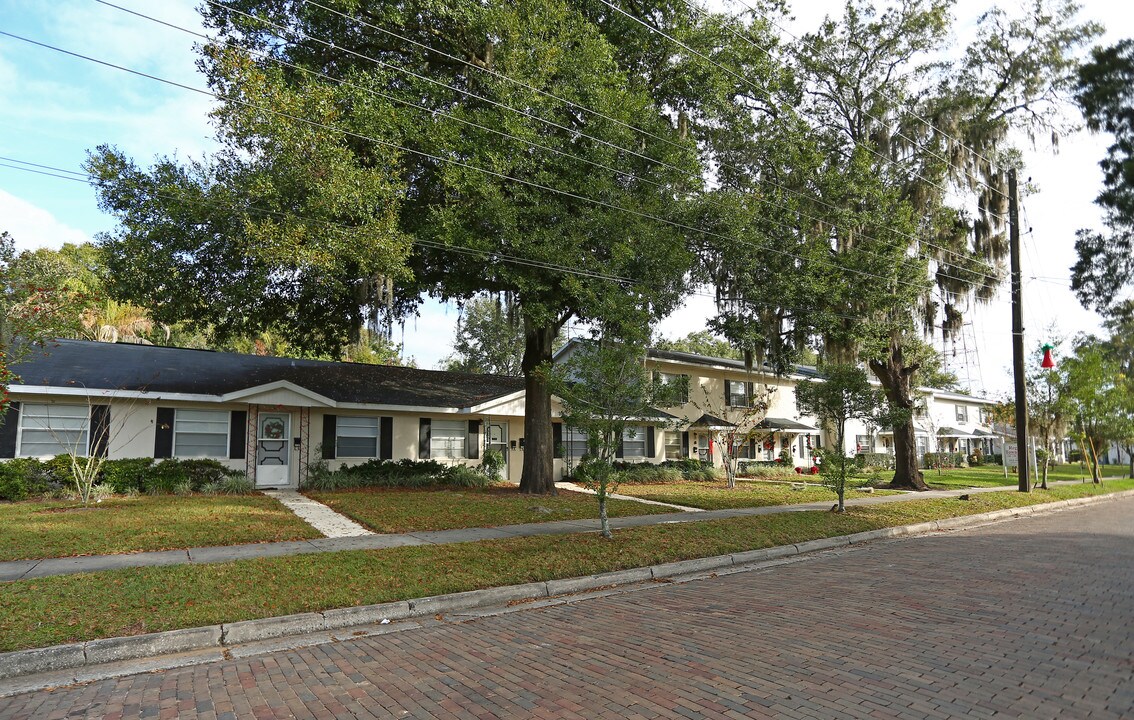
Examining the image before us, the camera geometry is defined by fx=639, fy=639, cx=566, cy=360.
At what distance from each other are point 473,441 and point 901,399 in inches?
609

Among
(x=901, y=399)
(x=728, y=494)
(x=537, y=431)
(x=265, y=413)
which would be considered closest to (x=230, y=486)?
(x=265, y=413)

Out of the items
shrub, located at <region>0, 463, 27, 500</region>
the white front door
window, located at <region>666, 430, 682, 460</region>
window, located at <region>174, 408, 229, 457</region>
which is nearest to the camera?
shrub, located at <region>0, 463, 27, 500</region>

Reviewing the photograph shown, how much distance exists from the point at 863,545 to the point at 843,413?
4.09m

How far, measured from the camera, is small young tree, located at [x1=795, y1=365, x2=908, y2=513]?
50.4ft

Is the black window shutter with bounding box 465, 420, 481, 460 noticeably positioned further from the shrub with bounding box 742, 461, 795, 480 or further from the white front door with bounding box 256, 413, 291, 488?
the shrub with bounding box 742, 461, 795, 480

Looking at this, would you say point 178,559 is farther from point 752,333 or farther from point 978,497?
point 978,497

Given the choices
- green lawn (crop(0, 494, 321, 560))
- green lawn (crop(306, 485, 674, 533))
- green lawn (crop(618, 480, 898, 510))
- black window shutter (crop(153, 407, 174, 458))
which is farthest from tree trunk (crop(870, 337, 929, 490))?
black window shutter (crop(153, 407, 174, 458))

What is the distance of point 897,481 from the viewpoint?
24.0m

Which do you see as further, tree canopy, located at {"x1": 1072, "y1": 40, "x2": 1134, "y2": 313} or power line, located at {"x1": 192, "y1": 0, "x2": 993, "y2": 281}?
power line, located at {"x1": 192, "y1": 0, "x2": 993, "y2": 281}

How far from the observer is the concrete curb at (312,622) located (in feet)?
18.5

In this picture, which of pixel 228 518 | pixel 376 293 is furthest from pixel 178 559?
pixel 376 293

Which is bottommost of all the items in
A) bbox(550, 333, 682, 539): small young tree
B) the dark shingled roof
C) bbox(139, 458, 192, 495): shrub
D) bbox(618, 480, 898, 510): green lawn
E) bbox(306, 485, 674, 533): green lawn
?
bbox(618, 480, 898, 510): green lawn

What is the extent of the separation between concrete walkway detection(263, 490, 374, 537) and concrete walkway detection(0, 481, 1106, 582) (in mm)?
716

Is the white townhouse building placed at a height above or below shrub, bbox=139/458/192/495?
above
